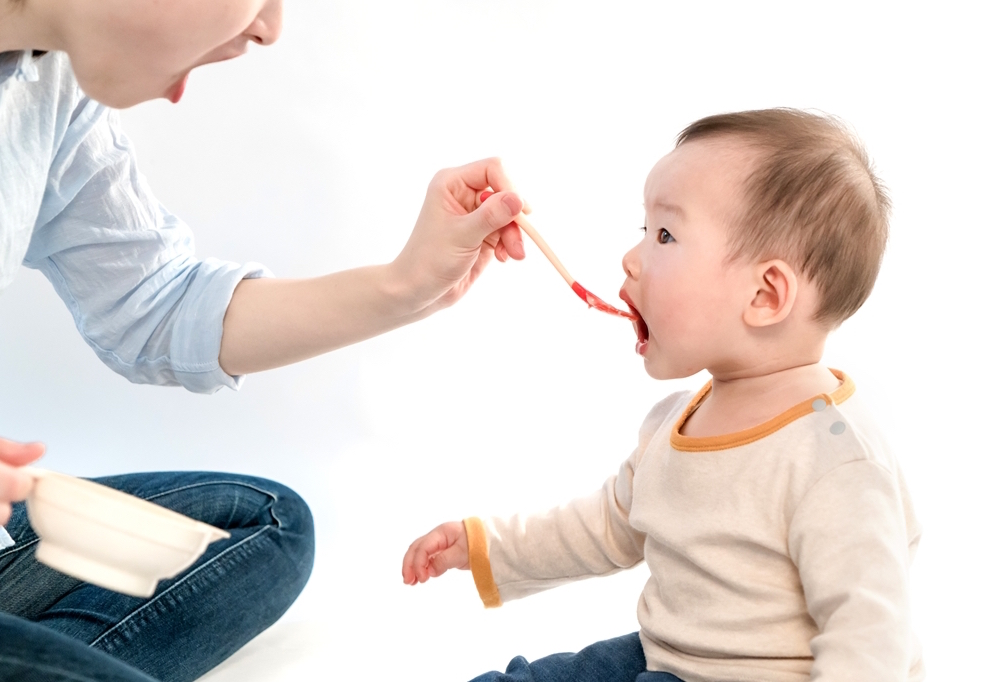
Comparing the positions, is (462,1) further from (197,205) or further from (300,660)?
(300,660)

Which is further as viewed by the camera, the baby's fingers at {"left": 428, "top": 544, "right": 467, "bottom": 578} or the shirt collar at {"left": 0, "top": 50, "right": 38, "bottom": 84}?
the baby's fingers at {"left": 428, "top": 544, "right": 467, "bottom": 578}

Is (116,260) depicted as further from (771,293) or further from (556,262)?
(771,293)

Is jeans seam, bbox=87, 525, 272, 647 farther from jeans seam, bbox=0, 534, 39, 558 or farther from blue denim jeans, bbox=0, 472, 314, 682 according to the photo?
jeans seam, bbox=0, 534, 39, 558

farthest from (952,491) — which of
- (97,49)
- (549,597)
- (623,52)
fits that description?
(97,49)

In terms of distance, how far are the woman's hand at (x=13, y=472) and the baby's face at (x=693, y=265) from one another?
65cm

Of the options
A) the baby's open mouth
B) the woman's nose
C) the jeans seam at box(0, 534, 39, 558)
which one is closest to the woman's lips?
the baby's open mouth

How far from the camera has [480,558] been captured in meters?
1.28

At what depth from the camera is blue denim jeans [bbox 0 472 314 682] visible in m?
1.35

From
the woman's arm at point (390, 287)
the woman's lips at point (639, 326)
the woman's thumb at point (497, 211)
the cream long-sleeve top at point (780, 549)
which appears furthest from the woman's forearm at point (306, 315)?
the cream long-sleeve top at point (780, 549)

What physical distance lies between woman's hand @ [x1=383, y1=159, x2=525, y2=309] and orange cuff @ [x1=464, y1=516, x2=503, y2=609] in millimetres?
306

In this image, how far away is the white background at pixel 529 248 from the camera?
192cm

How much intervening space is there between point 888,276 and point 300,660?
54.2 inches

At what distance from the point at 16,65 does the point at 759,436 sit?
918 mm

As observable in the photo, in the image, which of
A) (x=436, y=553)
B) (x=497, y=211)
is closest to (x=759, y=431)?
(x=497, y=211)
